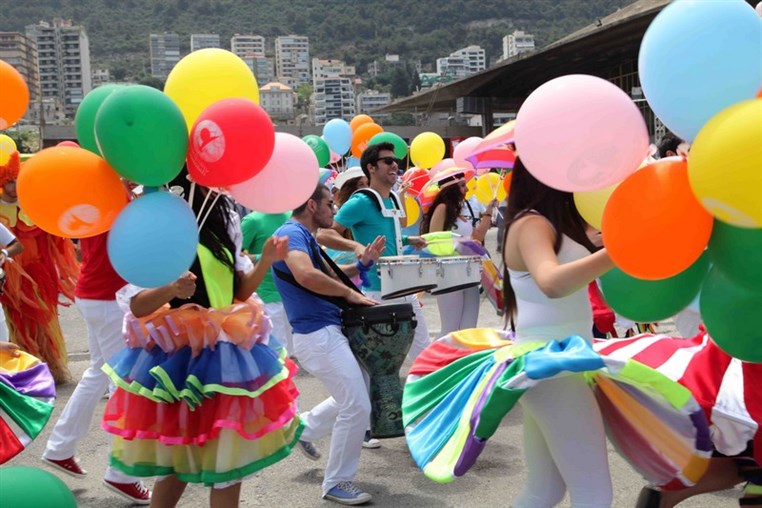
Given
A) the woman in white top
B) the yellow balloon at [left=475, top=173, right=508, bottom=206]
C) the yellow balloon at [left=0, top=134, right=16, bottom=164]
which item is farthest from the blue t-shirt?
the yellow balloon at [left=475, top=173, right=508, bottom=206]

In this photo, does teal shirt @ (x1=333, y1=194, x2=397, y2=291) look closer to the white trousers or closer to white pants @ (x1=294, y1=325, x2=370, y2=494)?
the white trousers

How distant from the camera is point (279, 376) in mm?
3490

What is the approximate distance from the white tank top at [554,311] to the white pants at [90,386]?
248cm

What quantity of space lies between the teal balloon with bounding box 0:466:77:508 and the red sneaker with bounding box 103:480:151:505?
9.54 ft

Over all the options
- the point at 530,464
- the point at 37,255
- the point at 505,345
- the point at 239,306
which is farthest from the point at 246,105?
the point at 37,255

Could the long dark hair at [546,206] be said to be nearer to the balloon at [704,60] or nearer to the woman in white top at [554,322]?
the woman in white top at [554,322]

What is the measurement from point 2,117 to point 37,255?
8.73 ft

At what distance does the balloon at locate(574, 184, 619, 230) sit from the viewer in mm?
2975

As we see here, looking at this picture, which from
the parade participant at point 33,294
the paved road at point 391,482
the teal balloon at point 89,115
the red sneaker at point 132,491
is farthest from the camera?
the parade participant at point 33,294

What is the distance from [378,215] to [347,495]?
2.15 metres

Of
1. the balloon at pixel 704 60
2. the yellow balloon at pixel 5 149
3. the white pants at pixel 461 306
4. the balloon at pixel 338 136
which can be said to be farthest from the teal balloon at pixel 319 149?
the balloon at pixel 704 60

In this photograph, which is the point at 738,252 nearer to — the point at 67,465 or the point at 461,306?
the point at 67,465

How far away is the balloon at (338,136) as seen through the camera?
12.2 metres

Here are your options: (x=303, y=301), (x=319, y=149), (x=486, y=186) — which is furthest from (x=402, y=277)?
(x=319, y=149)
